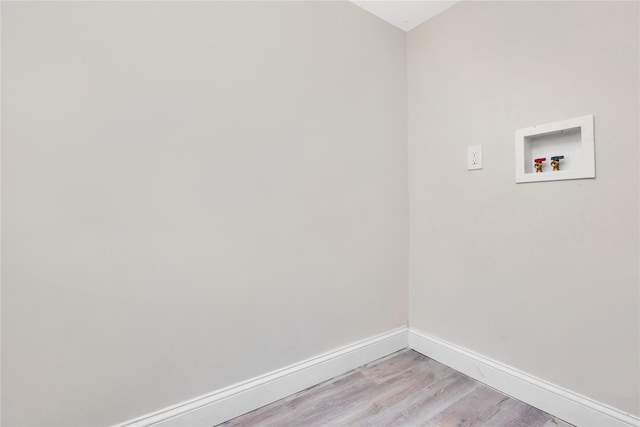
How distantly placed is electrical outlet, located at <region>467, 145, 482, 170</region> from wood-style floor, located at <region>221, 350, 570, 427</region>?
118cm

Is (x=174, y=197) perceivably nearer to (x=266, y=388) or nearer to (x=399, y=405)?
(x=266, y=388)

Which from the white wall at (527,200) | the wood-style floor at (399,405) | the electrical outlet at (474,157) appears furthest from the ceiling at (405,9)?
the wood-style floor at (399,405)

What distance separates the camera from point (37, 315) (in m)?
0.93

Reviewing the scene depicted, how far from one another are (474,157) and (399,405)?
4.43 feet

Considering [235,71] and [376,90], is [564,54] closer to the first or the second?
[376,90]

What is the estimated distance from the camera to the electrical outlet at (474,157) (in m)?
1.56

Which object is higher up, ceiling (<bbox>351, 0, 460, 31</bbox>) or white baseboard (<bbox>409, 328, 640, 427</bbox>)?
ceiling (<bbox>351, 0, 460, 31</bbox>)

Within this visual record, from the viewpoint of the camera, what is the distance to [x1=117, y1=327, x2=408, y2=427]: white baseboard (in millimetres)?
1139

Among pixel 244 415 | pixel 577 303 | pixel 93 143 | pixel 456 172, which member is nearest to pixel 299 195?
pixel 93 143

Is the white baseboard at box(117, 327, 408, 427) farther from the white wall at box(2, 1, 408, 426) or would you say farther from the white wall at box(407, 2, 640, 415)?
the white wall at box(407, 2, 640, 415)

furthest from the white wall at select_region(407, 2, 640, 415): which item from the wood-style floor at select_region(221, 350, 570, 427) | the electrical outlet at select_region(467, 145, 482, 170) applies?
the wood-style floor at select_region(221, 350, 570, 427)

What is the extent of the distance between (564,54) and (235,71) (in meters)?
1.48

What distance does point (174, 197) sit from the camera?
1.14 metres

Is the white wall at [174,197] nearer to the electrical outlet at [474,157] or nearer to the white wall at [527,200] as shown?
the white wall at [527,200]
